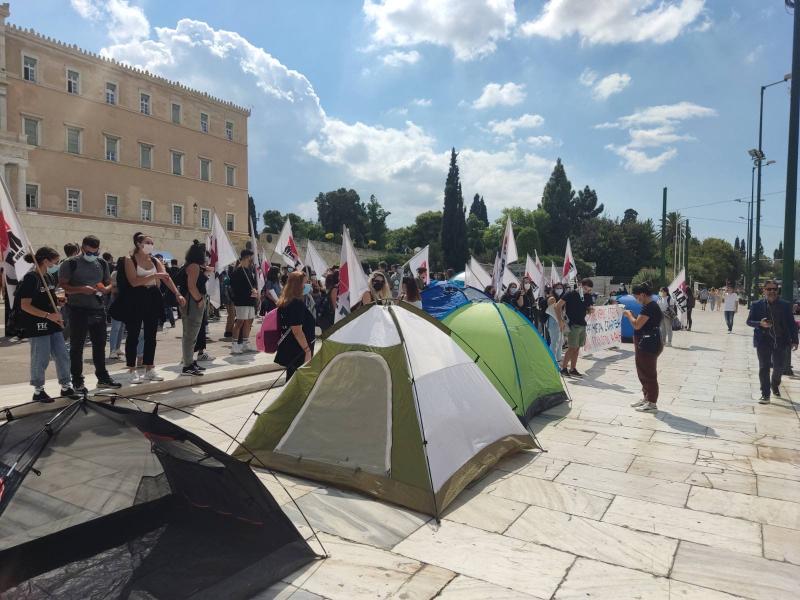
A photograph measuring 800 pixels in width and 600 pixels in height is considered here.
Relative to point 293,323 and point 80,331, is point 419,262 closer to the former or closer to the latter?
point 293,323

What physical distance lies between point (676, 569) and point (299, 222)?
85.9 metres

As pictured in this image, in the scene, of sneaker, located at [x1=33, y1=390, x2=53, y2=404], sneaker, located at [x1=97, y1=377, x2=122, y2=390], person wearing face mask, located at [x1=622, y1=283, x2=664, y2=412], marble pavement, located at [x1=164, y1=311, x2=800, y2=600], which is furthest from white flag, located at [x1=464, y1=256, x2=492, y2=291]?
sneaker, located at [x1=33, y1=390, x2=53, y2=404]

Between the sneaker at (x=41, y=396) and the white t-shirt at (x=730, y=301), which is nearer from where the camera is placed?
the sneaker at (x=41, y=396)

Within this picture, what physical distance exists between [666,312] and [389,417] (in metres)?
13.0

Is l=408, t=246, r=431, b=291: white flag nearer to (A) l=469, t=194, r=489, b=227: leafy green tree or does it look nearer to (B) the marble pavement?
(B) the marble pavement

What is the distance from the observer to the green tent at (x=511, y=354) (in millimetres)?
7348

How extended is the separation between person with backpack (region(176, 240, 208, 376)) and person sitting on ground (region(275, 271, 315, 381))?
1914 millimetres

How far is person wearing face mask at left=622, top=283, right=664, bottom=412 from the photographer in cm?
809

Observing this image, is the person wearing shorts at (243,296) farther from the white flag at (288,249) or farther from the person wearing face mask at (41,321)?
the person wearing face mask at (41,321)

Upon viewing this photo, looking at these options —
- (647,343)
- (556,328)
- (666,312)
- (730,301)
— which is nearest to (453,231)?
(730,301)

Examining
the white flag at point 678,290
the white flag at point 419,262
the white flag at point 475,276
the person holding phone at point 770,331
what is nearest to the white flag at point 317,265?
the white flag at point 419,262

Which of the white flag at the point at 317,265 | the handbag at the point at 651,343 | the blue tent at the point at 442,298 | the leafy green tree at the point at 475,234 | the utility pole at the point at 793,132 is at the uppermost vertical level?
the leafy green tree at the point at 475,234

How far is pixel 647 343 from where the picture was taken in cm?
809

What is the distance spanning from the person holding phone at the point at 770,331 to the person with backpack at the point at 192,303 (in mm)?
8702
